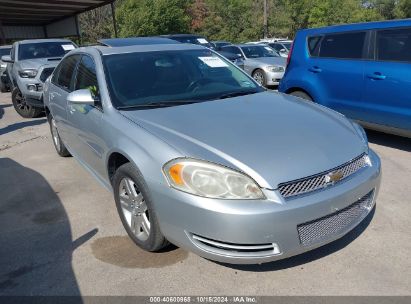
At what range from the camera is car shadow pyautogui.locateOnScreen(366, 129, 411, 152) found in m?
5.50

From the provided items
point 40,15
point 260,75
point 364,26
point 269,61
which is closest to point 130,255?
point 364,26

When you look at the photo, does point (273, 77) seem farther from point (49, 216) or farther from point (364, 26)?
point (49, 216)

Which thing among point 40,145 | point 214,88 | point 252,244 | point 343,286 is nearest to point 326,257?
point 343,286

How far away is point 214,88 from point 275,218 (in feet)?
5.86

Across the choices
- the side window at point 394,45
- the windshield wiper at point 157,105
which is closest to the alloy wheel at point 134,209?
the windshield wiper at point 157,105

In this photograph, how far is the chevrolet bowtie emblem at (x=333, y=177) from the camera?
258 centimetres

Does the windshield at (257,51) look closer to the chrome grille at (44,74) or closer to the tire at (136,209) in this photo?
the chrome grille at (44,74)

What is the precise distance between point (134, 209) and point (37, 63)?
7.25 m

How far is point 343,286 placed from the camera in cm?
264

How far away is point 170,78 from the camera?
376cm

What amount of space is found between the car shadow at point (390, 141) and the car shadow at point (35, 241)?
4240 millimetres

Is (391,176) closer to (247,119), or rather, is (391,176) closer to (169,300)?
(247,119)

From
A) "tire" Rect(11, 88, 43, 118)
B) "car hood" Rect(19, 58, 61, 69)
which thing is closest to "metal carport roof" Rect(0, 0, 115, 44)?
"car hood" Rect(19, 58, 61, 69)

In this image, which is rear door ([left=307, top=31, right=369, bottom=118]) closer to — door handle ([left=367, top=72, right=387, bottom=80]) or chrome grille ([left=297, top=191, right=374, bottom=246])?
door handle ([left=367, top=72, right=387, bottom=80])
